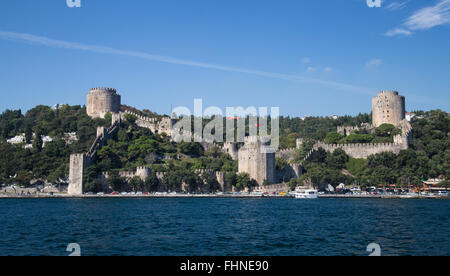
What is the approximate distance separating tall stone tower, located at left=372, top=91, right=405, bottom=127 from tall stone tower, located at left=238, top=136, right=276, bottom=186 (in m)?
19.7

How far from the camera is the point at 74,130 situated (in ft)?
192

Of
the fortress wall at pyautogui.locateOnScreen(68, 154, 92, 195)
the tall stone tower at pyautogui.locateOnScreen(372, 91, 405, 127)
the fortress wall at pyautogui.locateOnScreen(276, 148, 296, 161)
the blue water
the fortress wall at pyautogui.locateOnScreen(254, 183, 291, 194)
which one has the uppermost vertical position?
the tall stone tower at pyautogui.locateOnScreen(372, 91, 405, 127)

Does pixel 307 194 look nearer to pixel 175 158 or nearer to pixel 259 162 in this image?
pixel 259 162

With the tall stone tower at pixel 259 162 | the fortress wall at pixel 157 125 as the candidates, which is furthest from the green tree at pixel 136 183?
the fortress wall at pixel 157 125

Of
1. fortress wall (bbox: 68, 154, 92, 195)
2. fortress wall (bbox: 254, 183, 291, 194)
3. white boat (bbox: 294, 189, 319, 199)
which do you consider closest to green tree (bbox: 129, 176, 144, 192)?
fortress wall (bbox: 68, 154, 92, 195)

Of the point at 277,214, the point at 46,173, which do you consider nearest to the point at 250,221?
the point at 277,214

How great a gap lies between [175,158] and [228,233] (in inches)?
1366

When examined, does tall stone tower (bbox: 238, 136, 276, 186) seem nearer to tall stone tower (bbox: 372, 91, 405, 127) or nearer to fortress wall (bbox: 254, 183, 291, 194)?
fortress wall (bbox: 254, 183, 291, 194)

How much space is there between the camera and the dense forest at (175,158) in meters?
44.2

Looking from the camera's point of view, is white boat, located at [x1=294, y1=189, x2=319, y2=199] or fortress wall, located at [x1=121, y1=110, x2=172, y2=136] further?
fortress wall, located at [x1=121, y1=110, x2=172, y2=136]

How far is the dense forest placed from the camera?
44156mm

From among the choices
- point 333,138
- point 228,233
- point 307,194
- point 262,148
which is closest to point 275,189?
point 307,194

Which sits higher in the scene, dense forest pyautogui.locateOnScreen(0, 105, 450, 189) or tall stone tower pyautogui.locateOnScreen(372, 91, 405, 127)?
tall stone tower pyautogui.locateOnScreen(372, 91, 405, 127)

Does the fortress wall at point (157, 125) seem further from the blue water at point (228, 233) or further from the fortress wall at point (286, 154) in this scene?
the blue water at point (228, 233)
